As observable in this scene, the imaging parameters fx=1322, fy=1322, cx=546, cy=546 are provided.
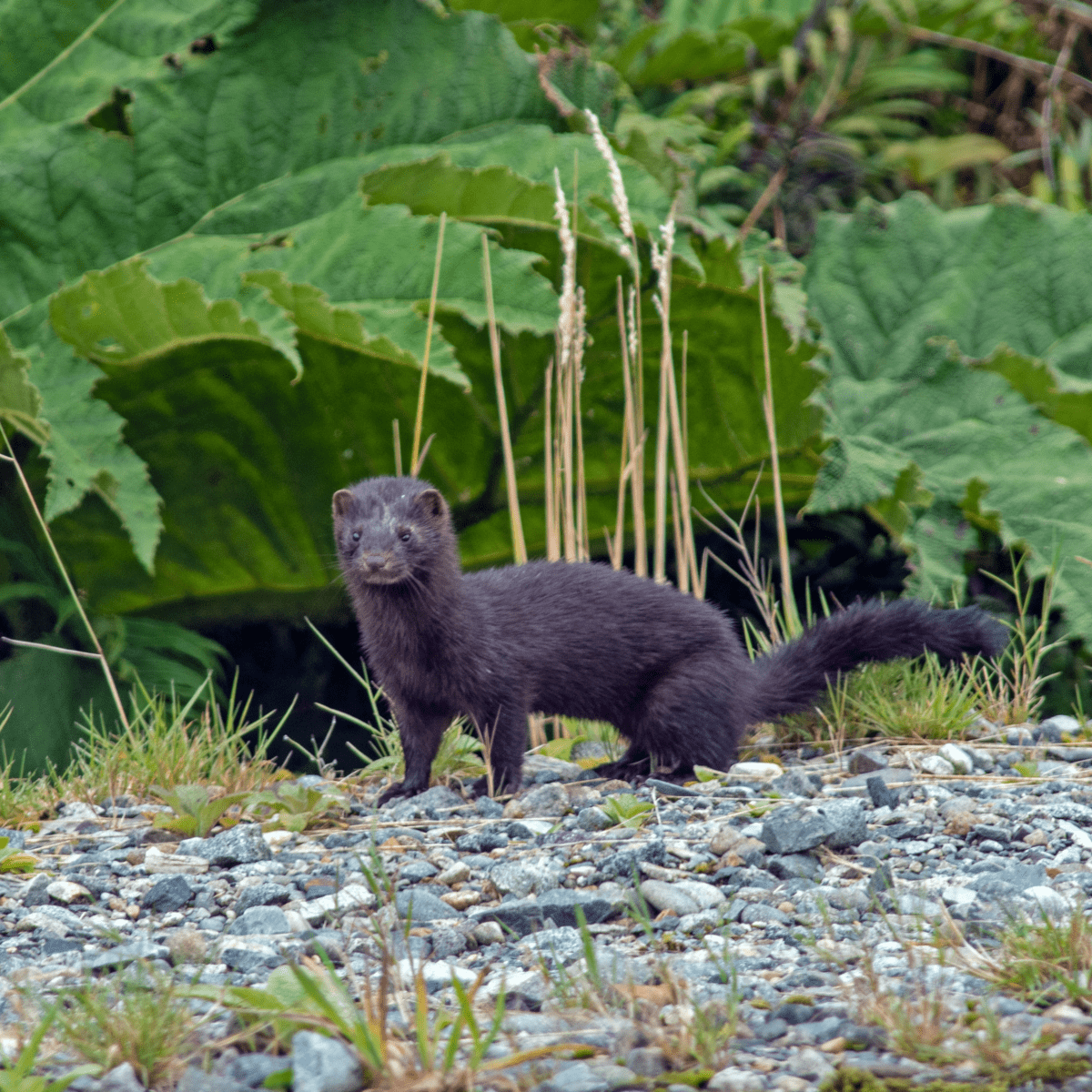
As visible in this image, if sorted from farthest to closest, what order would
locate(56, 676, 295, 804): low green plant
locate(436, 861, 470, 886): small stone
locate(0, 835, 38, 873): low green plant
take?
1. locate(56, 676, 295, 804): low green plant
2. locate(0, 835, 38, 873): low green plant
3. locate(436, 861, 470, 886): small stone

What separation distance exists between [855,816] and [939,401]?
1.77 meters

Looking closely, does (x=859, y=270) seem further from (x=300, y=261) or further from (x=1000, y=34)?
(x=1000, y=34)

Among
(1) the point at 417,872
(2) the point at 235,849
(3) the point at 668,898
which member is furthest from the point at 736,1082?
(2) the point at 235,849

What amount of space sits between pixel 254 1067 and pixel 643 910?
0.75 m

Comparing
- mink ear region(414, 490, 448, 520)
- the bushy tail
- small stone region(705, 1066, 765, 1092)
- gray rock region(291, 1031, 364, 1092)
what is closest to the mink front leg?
mink ear region(414, 490, 448, 520)

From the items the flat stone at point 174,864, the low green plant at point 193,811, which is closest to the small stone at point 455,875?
the flat stone at point 174,864

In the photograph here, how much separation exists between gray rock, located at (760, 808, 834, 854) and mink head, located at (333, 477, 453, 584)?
42.2 inches

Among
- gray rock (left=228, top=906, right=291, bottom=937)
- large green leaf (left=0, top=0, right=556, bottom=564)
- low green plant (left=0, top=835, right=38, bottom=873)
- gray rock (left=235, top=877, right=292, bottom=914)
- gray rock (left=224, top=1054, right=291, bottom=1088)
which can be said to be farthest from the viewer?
large green leaf (left=0, top=0, right=556, bottom=564)

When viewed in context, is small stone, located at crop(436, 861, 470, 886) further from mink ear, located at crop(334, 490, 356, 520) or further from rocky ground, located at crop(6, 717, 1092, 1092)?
mink ear, located at crop(334, 490, 356, 520)

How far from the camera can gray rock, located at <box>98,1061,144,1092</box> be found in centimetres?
152

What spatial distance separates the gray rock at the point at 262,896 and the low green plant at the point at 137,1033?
608mm

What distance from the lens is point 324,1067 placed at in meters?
1.51

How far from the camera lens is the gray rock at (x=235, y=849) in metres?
2.57

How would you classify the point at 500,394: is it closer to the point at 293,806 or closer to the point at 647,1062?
the point at 293,806
